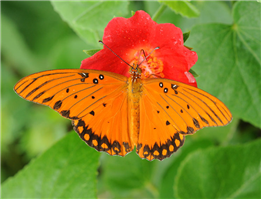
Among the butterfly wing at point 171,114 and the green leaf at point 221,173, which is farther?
the green leaf at point 221,173

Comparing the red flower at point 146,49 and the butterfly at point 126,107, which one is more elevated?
the red flower at point 146,49

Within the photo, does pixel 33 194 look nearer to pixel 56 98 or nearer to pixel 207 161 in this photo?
pixel 56 98

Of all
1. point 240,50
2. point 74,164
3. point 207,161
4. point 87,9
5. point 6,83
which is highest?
point 240,50

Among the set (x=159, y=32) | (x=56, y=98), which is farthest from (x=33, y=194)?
(x=159, y=32)

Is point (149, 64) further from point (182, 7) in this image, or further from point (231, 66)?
point (231, 66)

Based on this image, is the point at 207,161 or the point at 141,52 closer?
the point at 141,52

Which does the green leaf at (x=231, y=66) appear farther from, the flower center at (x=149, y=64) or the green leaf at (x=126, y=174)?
the green leaf at (x=126, y=174)

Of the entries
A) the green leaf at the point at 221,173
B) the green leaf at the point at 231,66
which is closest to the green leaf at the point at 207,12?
the green leaf at the point at 231,66
